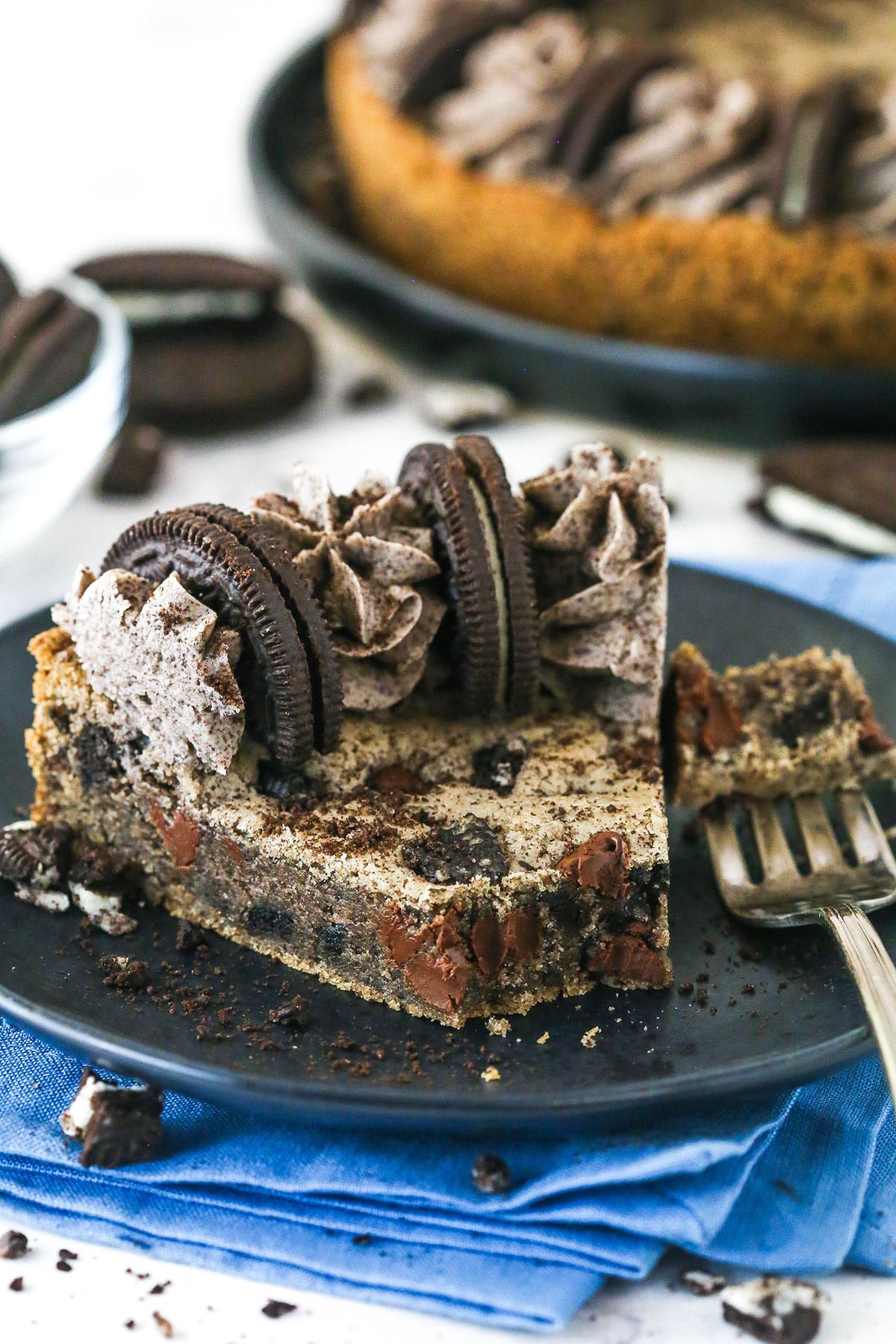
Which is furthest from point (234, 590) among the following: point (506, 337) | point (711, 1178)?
point (506, 337)

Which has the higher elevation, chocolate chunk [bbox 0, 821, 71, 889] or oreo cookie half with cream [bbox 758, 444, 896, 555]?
chocolate chunk [bbox 0, 821, 71, 889]

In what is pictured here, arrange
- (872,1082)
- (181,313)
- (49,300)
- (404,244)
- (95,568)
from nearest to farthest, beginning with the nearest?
(872,1082) → (95,568) → (49,300) → (181,313) → (404,244)

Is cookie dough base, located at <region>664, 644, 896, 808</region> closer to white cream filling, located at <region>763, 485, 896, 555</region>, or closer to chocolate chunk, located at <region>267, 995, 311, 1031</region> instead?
chocolate chunk, located at <region>267, 995, 311, 1031</region>

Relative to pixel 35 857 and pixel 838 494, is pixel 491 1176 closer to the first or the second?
pixel 35 857

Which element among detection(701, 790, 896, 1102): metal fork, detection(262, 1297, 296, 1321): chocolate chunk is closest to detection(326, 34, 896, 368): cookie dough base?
detection(701, 790, 896, 1102): metal fork

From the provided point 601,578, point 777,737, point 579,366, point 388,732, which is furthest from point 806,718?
point 579,366

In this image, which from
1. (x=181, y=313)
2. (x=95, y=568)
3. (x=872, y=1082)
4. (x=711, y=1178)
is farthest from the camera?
(x=181, y=313)

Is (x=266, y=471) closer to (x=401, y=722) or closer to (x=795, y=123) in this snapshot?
(x=795, y=123)

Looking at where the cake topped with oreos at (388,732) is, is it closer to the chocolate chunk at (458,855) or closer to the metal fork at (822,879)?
the chocolate chunk at (458,855)
